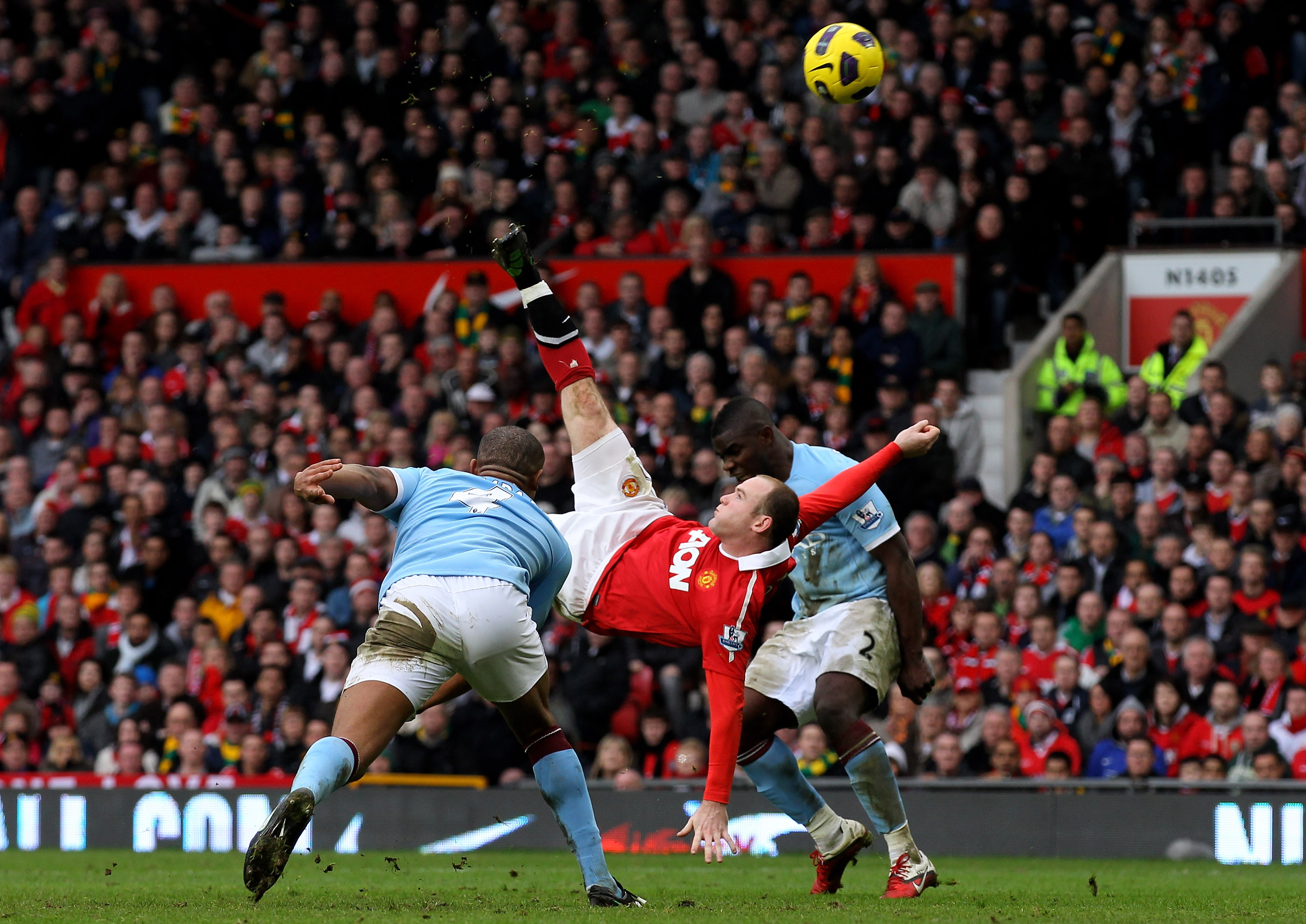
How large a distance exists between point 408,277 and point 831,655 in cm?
1098

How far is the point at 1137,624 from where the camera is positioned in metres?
13.4

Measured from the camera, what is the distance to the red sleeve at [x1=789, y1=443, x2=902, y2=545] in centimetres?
796

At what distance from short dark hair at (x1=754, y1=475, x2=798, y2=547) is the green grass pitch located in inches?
57.9

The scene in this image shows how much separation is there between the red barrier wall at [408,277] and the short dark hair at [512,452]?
31.1 ft

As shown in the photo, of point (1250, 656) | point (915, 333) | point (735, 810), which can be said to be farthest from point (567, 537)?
point (915, 333)

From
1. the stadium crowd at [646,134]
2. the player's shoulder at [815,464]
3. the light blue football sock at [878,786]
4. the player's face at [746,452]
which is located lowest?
the light blue football sock at [878,786]

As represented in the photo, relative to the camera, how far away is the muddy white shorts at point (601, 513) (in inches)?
337

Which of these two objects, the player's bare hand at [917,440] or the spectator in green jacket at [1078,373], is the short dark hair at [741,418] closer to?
the player's bare hand at [917,440]

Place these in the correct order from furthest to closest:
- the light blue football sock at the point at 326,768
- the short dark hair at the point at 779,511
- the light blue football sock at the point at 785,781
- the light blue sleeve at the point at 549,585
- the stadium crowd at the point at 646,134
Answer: the stadium crowd at the point at 646,134 < the light blue football sock at the point at 785,781 < the light blue sleeve at the point at 549,585 < the short dark hair at the point at 779,511 < the light blue football sock at the point at 326,768

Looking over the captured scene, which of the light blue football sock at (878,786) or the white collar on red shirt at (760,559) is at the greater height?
the white collar on red shirt at (760,559)

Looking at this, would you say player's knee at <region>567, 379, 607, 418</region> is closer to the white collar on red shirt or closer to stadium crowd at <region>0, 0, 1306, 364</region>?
the white collar on red shirt

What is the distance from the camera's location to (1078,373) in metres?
16.0

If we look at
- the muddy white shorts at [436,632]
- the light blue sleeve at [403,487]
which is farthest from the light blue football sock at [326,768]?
the light blue sleeve at [403,487]

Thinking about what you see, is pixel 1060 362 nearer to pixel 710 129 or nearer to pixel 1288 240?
pixel 1288 240
